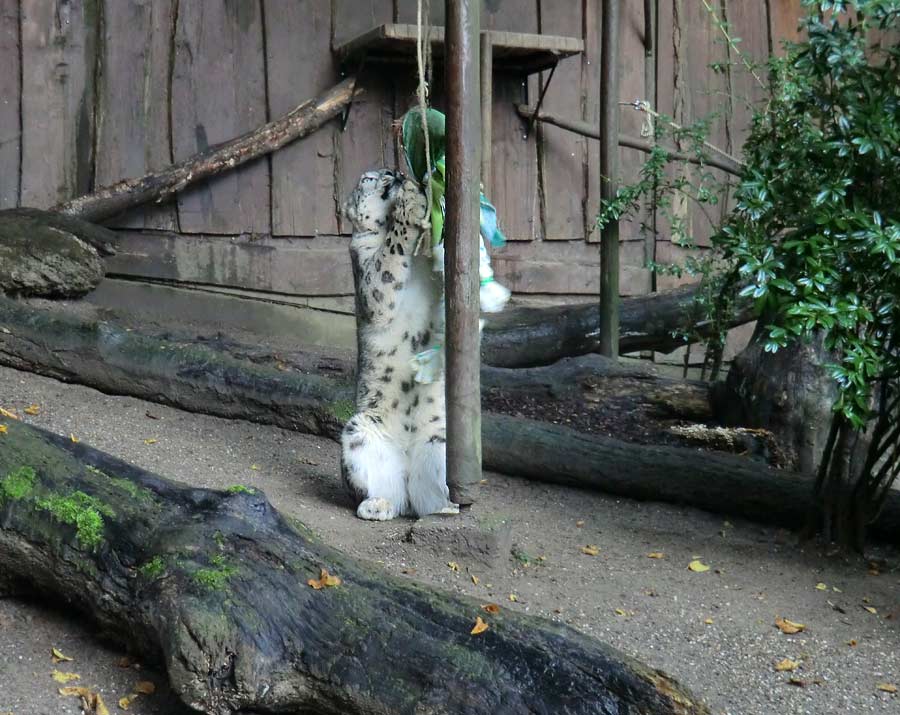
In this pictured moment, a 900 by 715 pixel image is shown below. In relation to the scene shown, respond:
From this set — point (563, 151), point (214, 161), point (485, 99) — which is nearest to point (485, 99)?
point (485, 99)

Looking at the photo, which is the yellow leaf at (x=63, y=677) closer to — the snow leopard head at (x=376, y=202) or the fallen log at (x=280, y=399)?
the snow leopard head at (x=376, y=202)

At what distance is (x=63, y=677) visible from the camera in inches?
128

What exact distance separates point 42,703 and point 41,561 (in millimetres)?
491

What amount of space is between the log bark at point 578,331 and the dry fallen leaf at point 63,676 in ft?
15.2

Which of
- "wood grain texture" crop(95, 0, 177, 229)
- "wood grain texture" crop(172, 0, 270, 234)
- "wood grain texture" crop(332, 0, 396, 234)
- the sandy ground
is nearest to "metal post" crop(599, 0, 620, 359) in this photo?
the sandy ground

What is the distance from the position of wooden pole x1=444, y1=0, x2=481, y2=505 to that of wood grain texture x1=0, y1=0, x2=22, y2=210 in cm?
445

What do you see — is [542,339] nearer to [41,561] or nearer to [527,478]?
[527,478]

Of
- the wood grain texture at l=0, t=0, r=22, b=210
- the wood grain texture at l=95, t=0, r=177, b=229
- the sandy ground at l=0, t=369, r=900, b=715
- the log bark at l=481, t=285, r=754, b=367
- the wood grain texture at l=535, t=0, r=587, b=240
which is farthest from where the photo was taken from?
the wood grain texture at l=535, t=0, r=587, b=240

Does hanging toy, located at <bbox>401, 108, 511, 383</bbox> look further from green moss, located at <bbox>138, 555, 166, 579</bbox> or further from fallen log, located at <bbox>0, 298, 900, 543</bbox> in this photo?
green moss, located at <bbox>138, 555, 166, 579</bbox>

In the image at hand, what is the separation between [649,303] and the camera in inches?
301

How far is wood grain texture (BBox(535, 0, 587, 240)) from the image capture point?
867 centimetres

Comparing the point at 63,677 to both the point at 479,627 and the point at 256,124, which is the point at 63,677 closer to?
the point at 479,627

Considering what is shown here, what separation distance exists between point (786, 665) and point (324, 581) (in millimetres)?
1664

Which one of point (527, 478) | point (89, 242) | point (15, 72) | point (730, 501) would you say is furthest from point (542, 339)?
point (15, 72)
